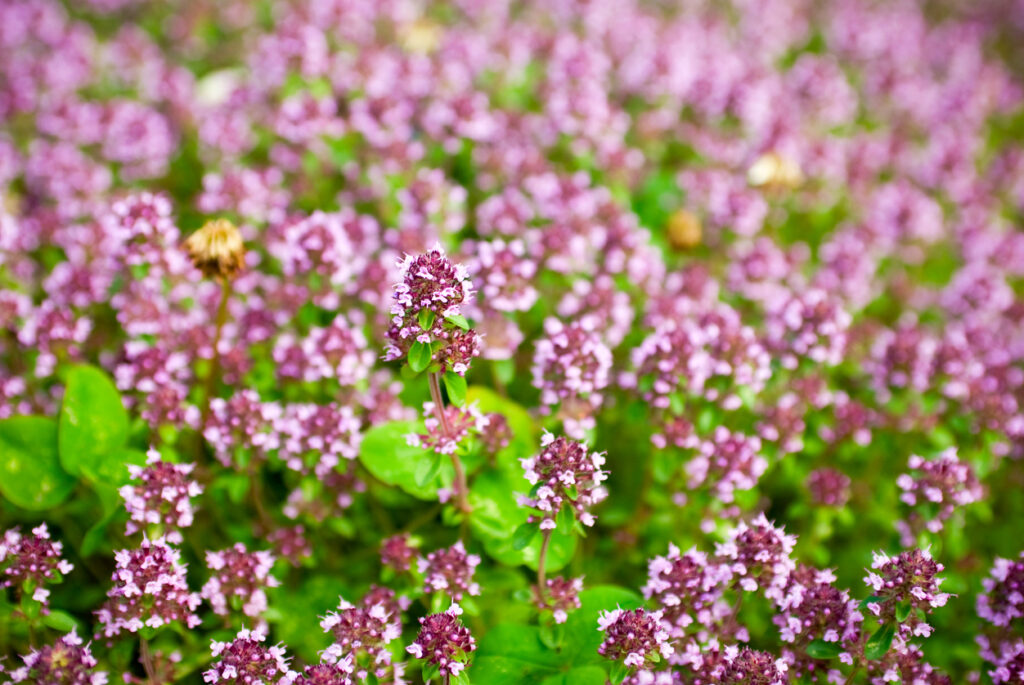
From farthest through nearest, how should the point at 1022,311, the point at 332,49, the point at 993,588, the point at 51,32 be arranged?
the point at 51,32 < the point at 332,49 < the point at 1022,311 < the point at 993,588

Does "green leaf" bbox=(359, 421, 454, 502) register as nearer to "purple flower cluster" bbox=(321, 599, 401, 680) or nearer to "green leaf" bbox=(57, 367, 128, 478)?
"purple flower cluster" bbox=(321, 599, 401, 680)

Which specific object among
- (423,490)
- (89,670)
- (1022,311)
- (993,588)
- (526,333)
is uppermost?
(1022,311)

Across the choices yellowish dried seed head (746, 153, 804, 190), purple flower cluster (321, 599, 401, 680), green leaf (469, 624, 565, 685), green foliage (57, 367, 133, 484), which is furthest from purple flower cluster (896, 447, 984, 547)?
green foliage (57, 367, 133, 484)

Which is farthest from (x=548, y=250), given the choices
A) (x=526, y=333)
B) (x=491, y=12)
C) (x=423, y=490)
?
(x=491, y=12)

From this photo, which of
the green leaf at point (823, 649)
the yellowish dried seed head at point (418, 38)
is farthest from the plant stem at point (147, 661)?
the yellowish dried seed head at point (418, 38)

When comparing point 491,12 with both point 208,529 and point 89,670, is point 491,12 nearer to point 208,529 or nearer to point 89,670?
point 208,529

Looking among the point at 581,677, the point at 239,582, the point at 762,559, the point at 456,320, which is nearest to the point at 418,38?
the point at 456,320

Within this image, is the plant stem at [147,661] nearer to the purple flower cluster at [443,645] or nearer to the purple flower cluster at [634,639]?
the purple flower cluster at [443,645]
